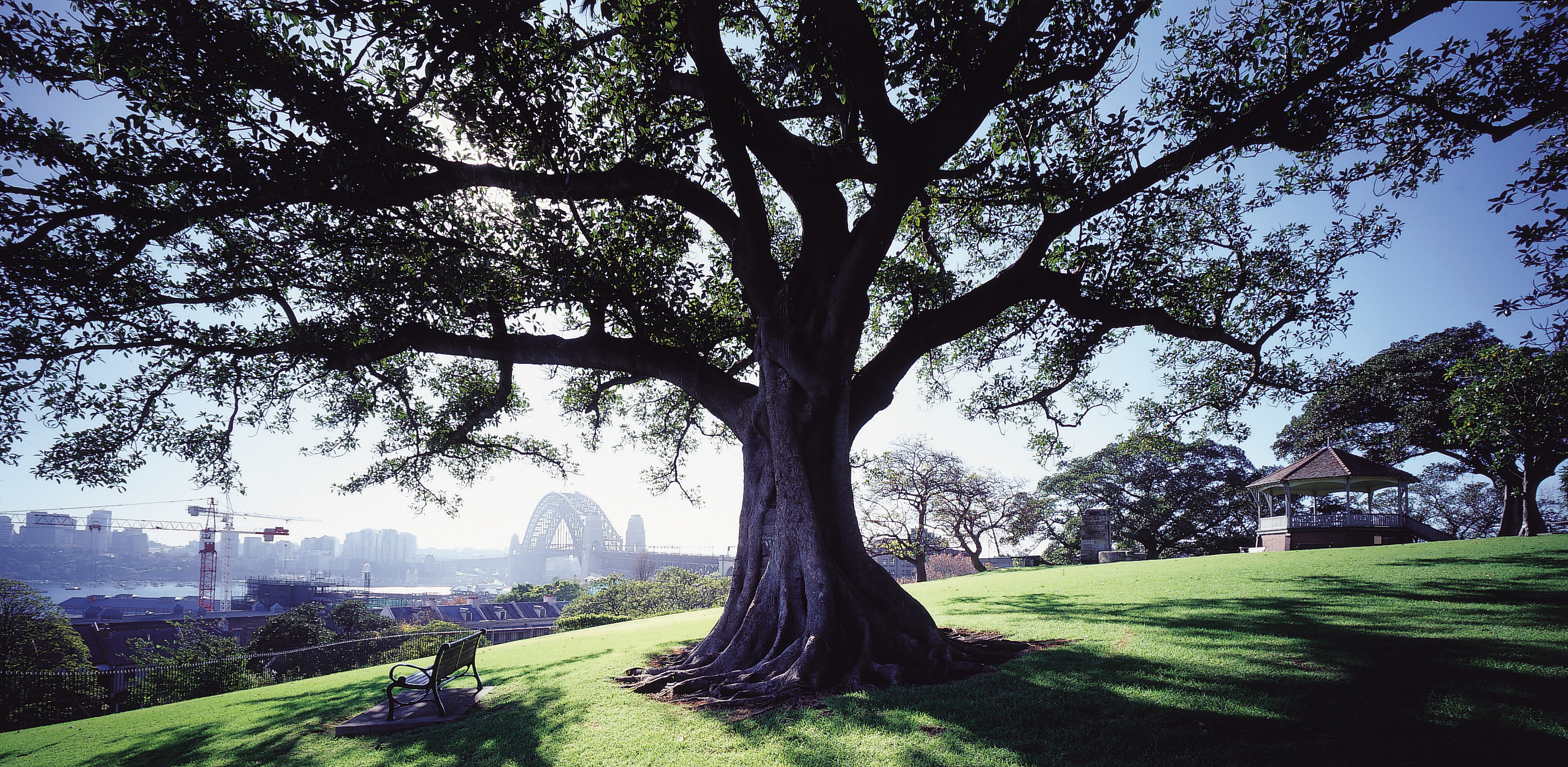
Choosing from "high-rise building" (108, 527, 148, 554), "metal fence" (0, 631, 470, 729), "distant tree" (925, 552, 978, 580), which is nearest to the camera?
"metal fence" (0, 631, 470, 729)

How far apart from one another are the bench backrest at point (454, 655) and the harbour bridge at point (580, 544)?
4078 inches

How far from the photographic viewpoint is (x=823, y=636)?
6449mm

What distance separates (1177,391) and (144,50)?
14.8 meters

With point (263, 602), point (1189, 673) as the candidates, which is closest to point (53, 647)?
point (1189, 673)

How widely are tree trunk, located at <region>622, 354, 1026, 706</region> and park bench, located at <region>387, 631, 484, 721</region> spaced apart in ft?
6.32

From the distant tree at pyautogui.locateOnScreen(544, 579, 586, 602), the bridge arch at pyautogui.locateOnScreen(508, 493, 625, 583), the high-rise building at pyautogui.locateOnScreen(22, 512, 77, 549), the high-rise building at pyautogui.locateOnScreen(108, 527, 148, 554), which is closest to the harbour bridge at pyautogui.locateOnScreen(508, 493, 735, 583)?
the bridge arch at pyautogui.locateOnScreen(508, 493, 625, 583)

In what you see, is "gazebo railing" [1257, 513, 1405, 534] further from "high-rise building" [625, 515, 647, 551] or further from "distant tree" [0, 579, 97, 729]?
"high-rise building" [625, 515, 647, 551]

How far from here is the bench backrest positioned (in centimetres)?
636

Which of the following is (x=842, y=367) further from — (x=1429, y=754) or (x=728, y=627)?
(x=1429, y=754)

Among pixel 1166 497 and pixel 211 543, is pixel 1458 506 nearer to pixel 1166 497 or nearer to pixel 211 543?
pixel 1166 497

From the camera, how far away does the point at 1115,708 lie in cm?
438

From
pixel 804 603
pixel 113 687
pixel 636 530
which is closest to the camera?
pixel 804 603

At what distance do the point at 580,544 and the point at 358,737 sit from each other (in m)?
147

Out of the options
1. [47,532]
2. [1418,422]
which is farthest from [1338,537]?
[47,532]
